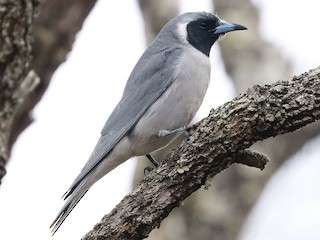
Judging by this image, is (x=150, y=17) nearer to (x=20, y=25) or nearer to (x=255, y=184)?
(x=255, y=184)

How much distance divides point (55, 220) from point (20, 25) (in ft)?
4.05

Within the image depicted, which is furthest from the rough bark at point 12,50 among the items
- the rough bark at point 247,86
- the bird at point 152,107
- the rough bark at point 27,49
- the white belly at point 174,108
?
the rough bark at point 247,86

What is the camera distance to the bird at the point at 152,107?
485 cm

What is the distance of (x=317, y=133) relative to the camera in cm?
648

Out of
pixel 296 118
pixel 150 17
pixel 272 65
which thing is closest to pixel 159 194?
pixel 296 118

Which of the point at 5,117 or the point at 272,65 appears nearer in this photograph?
the point at 5,117

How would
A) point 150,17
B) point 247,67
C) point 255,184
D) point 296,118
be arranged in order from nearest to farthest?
1. point 296,118
2. point 255,184
3. point 247,67
4. point 150,17

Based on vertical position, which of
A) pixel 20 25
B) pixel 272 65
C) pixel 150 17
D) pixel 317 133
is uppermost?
pixel 20 25

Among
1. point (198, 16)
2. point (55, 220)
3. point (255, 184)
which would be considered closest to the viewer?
point (55, 220)

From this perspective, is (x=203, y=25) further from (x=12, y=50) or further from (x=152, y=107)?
(x=12, y=50)

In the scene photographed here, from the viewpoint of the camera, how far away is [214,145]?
3709 mm

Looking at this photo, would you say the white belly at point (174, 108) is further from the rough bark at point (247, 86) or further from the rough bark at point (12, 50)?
the rough bark at point (247, 86)

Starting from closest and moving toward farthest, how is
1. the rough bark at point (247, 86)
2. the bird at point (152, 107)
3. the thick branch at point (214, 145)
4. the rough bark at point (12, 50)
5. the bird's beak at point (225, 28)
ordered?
the thick branch at point (214, 145) < the rough bark at point (12, 50) < the bird at point (152, 107) < the bird's beak at point (225, 28) < the rough bark at point (247, 86)

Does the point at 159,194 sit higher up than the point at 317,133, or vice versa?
the point at 159,194
